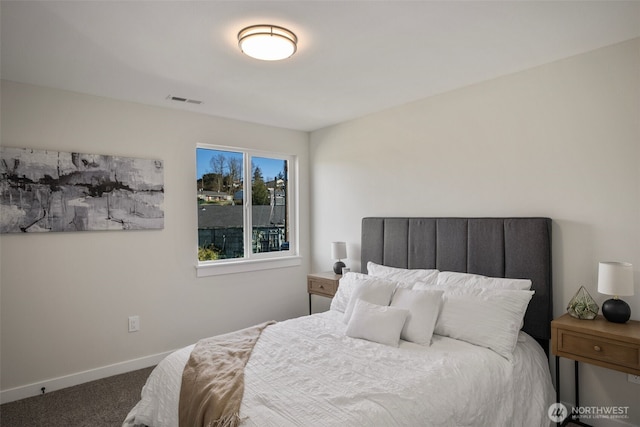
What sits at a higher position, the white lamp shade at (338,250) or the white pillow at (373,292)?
the white lamp shade at (338,250)

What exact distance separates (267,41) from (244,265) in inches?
103

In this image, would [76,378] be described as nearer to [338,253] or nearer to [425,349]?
[338,253]

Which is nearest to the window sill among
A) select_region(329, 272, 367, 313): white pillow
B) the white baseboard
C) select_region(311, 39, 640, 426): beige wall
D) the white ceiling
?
the white baseboard

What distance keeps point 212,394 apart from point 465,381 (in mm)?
1300

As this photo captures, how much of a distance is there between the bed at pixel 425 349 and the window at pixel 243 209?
57.4 inches

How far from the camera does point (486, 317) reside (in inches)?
91.4

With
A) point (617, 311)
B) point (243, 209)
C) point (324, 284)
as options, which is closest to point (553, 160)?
point (617, 311)

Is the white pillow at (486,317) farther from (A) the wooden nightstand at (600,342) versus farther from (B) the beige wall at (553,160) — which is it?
(B) the beige wall at (553,160)

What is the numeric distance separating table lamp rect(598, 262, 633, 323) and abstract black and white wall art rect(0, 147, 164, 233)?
3.56m

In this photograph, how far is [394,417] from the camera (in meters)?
1.58

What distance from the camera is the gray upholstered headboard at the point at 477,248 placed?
2.54 meters

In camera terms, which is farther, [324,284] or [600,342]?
[324,284]

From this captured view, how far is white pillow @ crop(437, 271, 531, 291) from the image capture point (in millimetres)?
2508

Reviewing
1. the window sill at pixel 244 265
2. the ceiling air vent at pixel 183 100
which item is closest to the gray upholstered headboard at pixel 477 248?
the window sill at pixel 244 265
